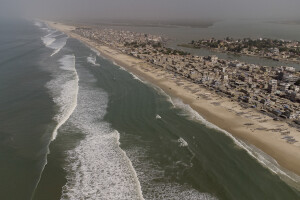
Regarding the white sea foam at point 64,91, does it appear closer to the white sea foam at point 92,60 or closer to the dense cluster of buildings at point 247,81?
the white sea foam at point 92,60

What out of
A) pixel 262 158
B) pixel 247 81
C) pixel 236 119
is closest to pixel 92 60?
pixel 247 81

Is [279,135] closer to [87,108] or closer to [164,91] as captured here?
[164,91]

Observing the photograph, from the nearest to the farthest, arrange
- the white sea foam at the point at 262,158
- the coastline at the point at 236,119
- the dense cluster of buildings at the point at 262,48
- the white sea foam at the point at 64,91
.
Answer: the white sea foam at the point at 262,158
the coastline at the point at 236,119
the white sea foam at the point at 64,91
the dense cluster of buildings at the point at 262,48

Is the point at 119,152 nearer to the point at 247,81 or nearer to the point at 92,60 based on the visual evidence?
the point at 247,81

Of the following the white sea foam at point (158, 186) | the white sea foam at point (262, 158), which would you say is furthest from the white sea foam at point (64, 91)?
the white sea foam at point (262, 158)

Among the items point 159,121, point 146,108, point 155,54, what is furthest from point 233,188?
point 155,54
